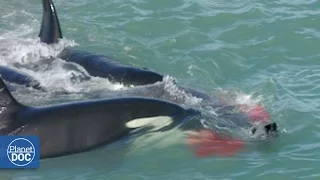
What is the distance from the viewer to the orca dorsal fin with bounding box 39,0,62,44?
14.0 metres

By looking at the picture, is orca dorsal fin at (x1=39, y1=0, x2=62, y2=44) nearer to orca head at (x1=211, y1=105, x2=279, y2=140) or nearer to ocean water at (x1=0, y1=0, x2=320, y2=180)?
ocean water at (x1=0, y1=0, x2=320, y2=180)

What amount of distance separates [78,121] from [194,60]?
17.0ft

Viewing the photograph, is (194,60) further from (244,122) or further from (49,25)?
(244,122)

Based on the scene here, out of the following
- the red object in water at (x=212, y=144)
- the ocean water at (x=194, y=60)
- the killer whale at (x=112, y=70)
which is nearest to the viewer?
the ocean water at (x=194, y=60)

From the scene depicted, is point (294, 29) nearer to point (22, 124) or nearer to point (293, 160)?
point (293, 160)

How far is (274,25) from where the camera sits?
16.1 m

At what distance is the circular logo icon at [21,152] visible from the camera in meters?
9.43

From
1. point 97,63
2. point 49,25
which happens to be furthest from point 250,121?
point 49,25

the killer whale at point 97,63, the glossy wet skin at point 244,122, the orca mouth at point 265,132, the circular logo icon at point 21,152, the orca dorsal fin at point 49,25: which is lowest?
the circular logo icon at point 21,152

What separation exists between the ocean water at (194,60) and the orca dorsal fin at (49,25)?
27cm

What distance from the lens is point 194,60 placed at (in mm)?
14422

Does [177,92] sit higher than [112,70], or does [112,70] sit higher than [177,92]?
[112,70]

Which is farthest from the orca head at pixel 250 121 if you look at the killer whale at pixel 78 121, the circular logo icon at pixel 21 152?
the circular logo icon at pixel 21 152

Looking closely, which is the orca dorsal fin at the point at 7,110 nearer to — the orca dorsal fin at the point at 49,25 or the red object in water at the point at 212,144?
the red object in water at the point at 212,144
